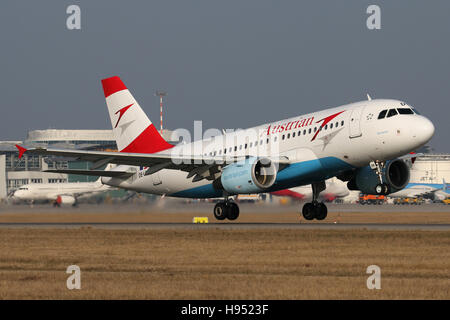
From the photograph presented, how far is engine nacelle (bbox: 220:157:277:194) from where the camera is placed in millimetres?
38250

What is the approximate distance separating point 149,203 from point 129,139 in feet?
18.9

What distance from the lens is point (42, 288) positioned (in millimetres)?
17328

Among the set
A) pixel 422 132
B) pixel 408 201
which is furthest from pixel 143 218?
pixel 408 201

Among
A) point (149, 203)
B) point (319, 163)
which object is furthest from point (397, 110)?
point (149, 203)

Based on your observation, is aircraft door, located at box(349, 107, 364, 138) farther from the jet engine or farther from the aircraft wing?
the jet engine

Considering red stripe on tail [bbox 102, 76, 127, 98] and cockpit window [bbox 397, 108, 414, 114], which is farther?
red stripe on tail [bbox 102, 76, 127, 98]

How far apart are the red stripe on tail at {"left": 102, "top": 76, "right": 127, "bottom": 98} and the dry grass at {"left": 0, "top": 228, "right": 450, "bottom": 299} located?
16728mm

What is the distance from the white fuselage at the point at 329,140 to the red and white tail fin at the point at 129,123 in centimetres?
467

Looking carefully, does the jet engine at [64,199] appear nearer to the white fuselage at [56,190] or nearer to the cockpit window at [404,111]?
the white fuselage at [56,190]

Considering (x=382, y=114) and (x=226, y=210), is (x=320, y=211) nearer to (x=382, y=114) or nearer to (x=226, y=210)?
(x=226, y=210)

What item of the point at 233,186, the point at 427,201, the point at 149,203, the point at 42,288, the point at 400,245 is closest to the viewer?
the point at 42,288

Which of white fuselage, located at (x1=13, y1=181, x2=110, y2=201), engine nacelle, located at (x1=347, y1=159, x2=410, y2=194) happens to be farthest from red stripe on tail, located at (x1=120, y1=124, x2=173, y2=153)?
white fuselage, located at (x1=13, y1=181, x2=110, y2=201)
